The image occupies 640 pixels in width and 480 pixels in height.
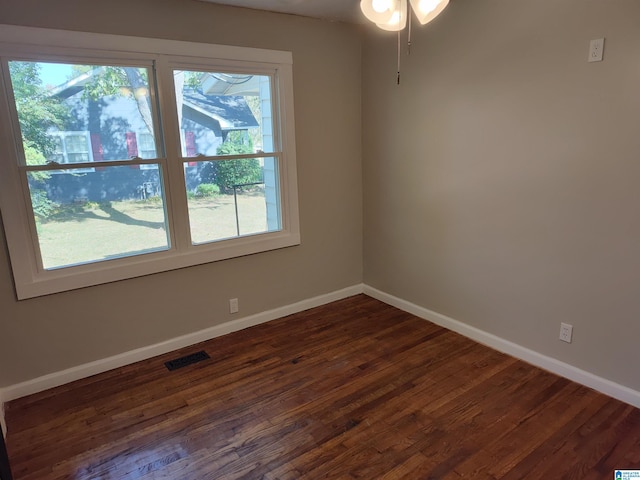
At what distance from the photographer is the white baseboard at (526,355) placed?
2385 millimetres

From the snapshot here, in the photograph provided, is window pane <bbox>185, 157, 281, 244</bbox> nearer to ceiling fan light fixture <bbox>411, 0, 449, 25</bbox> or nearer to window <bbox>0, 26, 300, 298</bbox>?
window <bbox>0, 26, 300, 298</bbox>

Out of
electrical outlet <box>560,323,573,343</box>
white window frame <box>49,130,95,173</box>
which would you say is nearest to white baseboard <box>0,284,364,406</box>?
white window frame <box>49,130,95,173</box>

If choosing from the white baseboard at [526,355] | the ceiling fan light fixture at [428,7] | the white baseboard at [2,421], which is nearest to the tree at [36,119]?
the white baseboard at [2,421]

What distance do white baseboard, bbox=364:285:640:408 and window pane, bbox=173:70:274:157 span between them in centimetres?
182

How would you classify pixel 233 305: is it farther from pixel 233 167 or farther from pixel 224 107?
pixel 224 107

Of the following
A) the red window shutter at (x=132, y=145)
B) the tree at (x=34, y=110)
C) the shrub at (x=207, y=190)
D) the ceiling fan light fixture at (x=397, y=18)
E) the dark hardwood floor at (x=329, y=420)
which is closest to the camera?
the ceiling fan light fixture at (x=397, y=18)

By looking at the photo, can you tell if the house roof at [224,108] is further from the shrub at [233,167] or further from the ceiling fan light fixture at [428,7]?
the ceiling fan light fixture at [428,7]

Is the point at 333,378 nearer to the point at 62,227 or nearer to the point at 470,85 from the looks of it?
the point at 62,227

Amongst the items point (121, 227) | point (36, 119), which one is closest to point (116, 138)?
point (36, 119)

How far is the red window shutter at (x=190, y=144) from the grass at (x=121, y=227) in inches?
12.4

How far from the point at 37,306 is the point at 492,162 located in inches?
119

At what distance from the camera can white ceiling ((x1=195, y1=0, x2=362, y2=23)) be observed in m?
2.88

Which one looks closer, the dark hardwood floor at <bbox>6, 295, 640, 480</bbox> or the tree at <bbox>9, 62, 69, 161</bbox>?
the dark hardwood floor at <bbox>6, 295, 640, 480</bbox>

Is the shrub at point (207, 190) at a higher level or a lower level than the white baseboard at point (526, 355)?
higher
